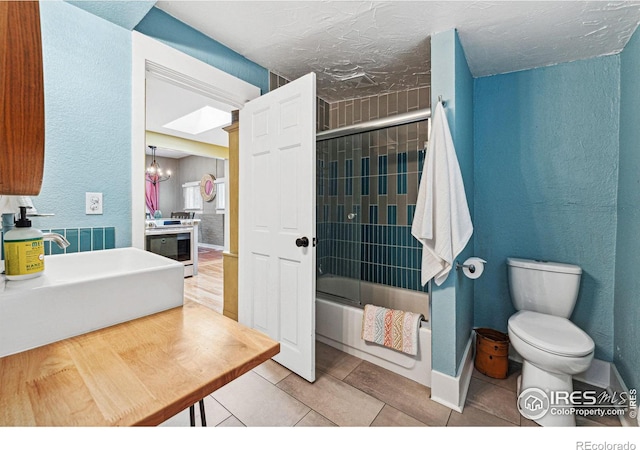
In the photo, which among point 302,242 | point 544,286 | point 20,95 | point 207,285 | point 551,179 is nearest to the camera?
point 20,95

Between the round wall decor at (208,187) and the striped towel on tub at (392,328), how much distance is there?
613 cm

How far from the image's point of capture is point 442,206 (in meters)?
1.54

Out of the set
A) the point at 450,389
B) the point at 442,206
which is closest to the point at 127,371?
the point at 442,206

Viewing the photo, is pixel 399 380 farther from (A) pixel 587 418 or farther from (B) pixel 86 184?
(B) pixel 86 184

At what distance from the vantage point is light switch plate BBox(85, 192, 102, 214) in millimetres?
1307

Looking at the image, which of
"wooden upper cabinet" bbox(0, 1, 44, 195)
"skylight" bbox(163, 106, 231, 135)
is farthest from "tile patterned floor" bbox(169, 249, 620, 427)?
"skylight" bbox(163, 106, 231, 135)

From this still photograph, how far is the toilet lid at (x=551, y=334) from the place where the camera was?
53.7 inches

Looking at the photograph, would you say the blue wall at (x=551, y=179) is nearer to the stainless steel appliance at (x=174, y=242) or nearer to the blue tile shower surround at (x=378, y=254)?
the blue tile shower surround at (x=378, y=254)

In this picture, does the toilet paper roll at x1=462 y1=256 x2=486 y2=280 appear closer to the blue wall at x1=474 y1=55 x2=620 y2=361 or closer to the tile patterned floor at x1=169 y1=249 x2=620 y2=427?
the blue wall at x1=474 y1=55 x2=620 y2=361

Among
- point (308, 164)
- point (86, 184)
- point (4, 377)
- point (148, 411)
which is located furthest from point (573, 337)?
point (86, 184)

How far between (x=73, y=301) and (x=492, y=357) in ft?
7.54

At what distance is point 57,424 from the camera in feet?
1.62

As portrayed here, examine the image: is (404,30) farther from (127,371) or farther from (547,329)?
(127,371)

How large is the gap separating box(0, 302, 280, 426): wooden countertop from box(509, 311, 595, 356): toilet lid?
1491 millimetres
